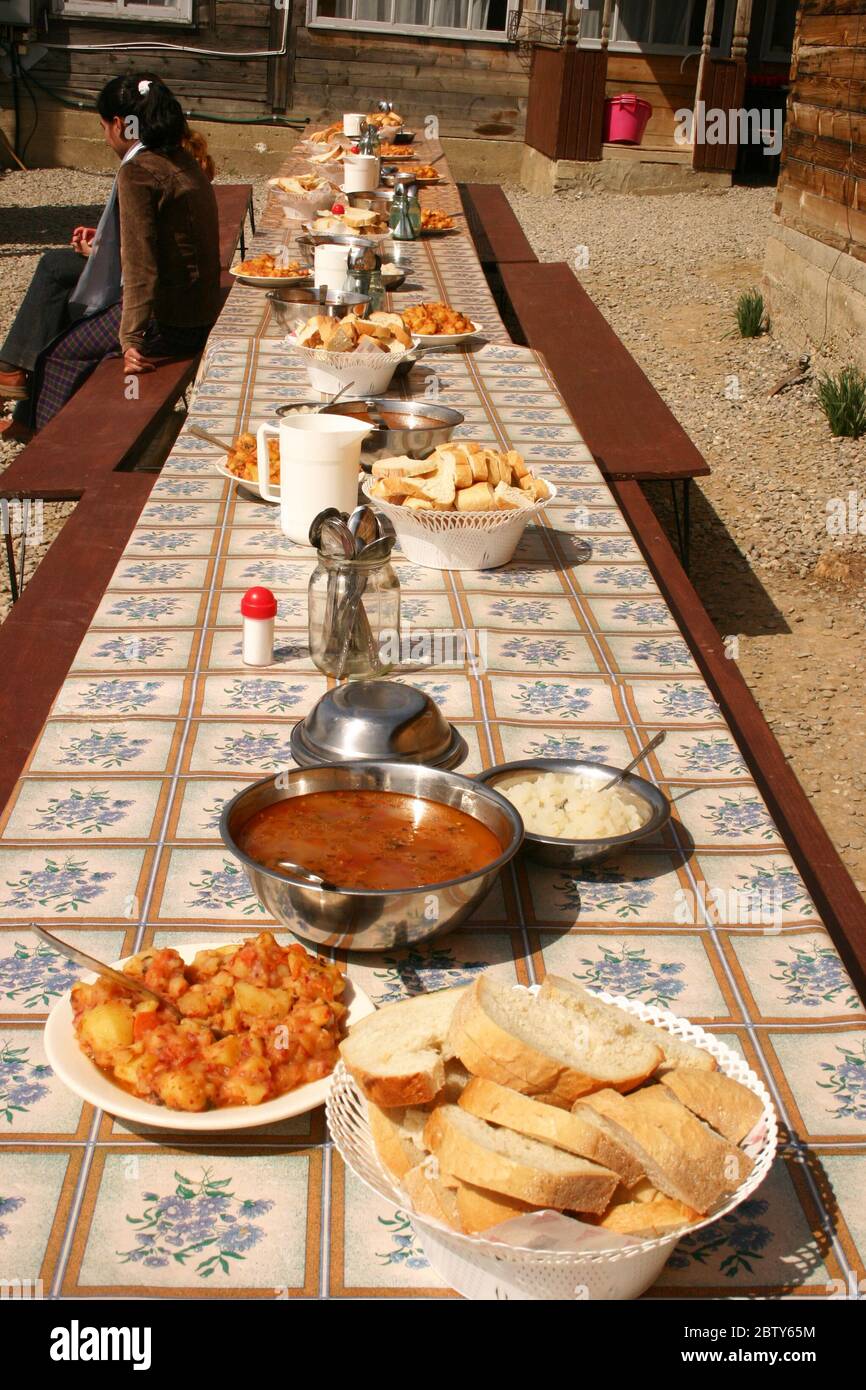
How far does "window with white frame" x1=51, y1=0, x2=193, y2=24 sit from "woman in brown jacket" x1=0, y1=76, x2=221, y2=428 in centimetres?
1183

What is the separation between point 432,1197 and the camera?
4.31ft

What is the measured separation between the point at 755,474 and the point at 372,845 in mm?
6713

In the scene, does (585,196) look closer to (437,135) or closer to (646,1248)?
(437,135)

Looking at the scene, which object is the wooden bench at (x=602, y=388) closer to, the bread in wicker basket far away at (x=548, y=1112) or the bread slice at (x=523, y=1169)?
the bread in wicker basket far away at (x=548, y=1112)

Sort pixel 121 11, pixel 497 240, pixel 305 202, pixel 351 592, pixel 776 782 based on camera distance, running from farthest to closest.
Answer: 1. pixel 121 11
2. pixel 497 240
3. pixel 305 202
4. pixel 776 782
5. pixel 351 592

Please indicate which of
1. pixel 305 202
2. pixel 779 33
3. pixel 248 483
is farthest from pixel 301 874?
pixel 779 33

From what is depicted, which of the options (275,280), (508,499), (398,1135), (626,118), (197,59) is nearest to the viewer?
(398,1135)

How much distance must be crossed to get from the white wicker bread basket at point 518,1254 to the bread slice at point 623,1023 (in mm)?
79

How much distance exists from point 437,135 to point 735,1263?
58.4 feet

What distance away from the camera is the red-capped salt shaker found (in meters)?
2.67

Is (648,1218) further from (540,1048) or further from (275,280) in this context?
(275,280)

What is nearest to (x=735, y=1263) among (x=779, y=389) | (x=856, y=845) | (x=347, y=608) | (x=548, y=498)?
(x=347, y=608)

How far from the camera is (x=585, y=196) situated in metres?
16.2

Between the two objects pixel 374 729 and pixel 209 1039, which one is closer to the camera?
pixel 209 1039
